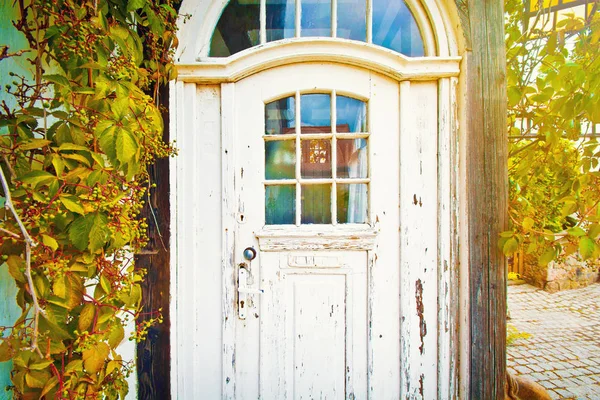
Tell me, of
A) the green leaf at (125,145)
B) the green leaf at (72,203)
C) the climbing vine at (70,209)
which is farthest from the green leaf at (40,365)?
the green leaf at (125,145)

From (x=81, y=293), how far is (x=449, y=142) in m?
2.06

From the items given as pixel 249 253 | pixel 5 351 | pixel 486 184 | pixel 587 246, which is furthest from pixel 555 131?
pixel 5 351

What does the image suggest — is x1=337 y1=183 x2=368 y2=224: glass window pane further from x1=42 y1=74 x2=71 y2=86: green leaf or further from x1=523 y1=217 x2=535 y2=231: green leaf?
x1=42 y1=74 x2=71 y2=86: green leaf

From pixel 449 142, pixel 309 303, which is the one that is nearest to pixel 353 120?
pixel 449 142

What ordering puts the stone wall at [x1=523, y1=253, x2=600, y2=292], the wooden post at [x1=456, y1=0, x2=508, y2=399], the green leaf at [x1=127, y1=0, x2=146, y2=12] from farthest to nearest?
the stone wall at [x1=523, y1=253, x2=600, y2=292] < the wooden post at [x1=456, y1=0, x2=508, y2=399] < the green leaf at [x1=127, y1=0, x2=146, y2=12]

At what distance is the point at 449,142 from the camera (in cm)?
196

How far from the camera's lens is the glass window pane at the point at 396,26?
6.63ft

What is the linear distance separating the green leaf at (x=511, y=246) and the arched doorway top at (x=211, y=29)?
46.8 inches

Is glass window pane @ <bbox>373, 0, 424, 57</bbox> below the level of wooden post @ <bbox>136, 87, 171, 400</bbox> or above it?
above

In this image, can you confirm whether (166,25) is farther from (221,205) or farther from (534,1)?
(534,1)

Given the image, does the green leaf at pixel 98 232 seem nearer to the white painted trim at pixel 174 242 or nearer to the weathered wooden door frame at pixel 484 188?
the white painted trim at pixel 174 242

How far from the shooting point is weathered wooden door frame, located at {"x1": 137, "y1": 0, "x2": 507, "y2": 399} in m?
1.88

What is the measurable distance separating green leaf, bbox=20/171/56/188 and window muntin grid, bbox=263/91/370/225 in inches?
45.2

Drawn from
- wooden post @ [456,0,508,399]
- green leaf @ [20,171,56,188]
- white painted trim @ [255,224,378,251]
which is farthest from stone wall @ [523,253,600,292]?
green leaf @ [20,171,56,188]
